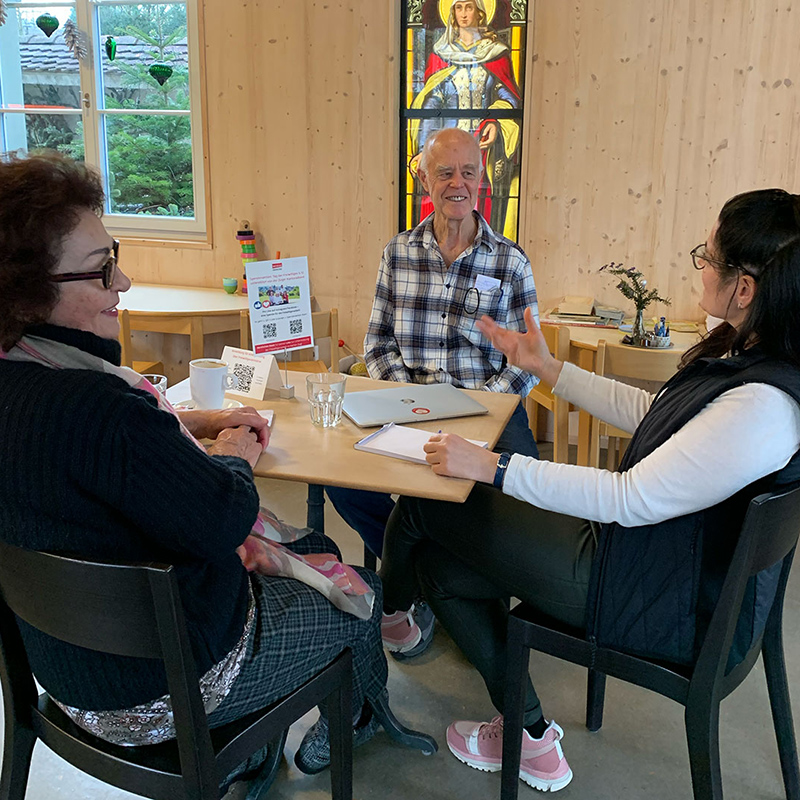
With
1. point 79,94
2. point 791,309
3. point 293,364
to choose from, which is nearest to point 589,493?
point 791,309

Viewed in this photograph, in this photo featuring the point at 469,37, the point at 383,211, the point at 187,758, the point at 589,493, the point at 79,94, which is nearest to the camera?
the point at 187,758

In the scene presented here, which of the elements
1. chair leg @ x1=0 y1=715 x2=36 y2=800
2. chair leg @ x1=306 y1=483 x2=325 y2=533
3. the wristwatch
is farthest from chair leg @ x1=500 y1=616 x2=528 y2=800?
chair leg @ x1=0 y1=715 x2=36 y2=800

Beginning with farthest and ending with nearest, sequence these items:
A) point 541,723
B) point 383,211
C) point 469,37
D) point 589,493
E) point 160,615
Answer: point 383,211, point 469,37, point 541,723, point 589,493, point 160,615

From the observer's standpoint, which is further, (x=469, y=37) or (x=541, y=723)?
(x=469, y=37)

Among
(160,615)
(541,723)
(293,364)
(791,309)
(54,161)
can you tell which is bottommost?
(541,723)

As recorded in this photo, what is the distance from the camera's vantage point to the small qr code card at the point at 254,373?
84.9 inches

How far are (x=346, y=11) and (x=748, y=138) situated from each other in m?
1.94

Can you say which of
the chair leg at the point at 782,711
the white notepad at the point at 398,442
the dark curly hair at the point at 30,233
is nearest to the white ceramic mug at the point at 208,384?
the white notepad at the point at 398,442

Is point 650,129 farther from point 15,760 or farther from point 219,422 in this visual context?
point 15,760

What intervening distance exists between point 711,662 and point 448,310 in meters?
1.48

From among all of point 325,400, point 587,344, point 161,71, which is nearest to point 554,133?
point 587,344

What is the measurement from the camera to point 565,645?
1.59 metres

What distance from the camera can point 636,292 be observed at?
3525 millimetres

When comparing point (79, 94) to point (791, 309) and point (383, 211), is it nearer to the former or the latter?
point (383, 211)
